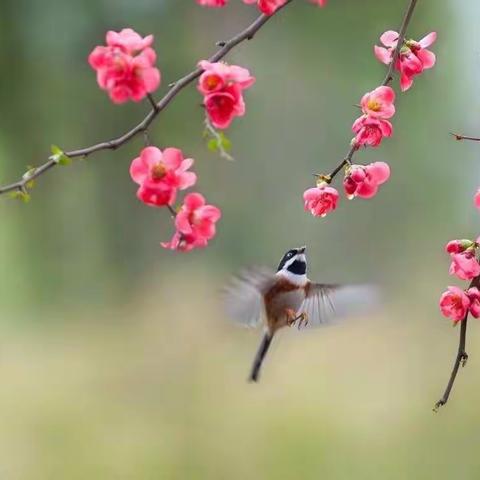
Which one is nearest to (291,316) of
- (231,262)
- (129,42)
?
(129,42)

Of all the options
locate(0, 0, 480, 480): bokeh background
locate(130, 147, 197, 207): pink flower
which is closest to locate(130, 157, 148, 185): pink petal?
locate(130, 147, 197, 207): pink flower

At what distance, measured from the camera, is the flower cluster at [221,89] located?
2.46 ft

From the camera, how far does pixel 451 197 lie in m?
3.64

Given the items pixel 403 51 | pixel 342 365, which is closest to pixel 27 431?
pixel 342 365

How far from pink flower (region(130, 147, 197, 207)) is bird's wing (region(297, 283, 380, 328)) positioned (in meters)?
0.31

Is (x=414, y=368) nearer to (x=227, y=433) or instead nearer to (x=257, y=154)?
(x=227, y=433)

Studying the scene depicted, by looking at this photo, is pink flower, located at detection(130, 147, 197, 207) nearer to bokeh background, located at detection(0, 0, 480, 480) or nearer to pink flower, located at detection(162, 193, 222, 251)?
pink flower, located at detection(162, 193, 222, 251)

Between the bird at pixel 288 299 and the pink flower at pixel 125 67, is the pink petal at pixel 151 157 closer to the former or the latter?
the pink flower at pixel 125 67

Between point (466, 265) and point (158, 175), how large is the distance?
327 millimetres

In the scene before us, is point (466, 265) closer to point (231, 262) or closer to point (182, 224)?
point (182, 224)

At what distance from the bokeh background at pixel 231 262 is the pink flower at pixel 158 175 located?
2456 mm

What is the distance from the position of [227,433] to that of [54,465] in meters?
0.68

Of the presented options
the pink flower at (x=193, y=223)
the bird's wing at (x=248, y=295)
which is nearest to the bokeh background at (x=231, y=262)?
the bird's wing at (x=248, y=295)

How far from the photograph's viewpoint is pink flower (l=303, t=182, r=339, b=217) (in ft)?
2.86
